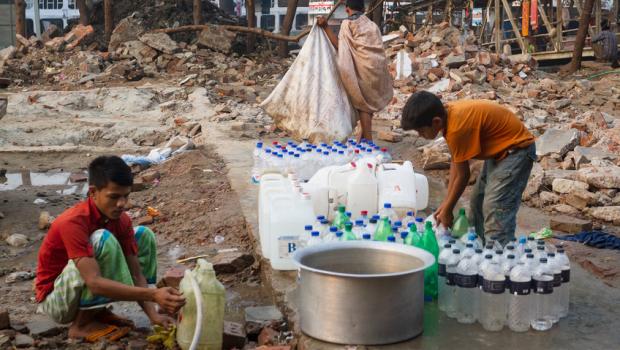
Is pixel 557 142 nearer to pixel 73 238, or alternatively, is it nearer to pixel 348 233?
pixel 348 233

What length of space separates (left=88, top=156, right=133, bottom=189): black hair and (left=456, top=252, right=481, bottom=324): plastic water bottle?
5.81 ft

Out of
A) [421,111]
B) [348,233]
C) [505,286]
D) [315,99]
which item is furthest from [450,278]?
[315,99]

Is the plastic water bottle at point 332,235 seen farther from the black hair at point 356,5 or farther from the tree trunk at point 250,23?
Answer: the tree trunk at point 250,23

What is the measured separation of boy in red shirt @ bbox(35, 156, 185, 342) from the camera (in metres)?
3.54

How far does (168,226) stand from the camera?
6805mm

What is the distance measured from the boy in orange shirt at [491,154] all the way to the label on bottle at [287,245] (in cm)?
91

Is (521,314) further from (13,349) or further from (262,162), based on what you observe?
(262,162)

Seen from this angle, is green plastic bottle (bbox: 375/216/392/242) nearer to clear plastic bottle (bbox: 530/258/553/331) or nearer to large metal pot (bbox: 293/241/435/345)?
large metal pot (bbox: 293/241/435/345)

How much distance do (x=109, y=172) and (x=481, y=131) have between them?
7.14 feet

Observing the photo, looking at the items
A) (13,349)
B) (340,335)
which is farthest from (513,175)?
(13,349)

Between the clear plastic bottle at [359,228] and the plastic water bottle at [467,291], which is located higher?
the clear plastic bottle at [359,228]

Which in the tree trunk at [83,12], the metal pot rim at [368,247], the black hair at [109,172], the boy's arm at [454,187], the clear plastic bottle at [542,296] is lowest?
the clear plastic bottle at [542,296]

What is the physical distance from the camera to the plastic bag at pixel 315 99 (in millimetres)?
7984

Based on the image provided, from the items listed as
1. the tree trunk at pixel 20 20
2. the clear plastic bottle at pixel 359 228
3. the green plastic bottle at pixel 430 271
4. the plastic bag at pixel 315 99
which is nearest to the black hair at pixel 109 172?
the clear plastic bottle at pixel 359 228
